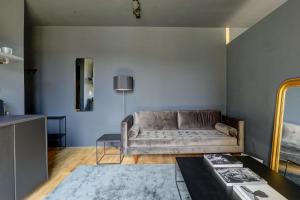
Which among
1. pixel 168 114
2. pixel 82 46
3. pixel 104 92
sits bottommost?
pixel 168 114

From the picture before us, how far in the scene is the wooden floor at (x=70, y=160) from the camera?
2.37 metres

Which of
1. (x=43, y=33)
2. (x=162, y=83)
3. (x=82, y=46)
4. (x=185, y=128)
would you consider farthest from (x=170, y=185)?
(x=43, y=33)

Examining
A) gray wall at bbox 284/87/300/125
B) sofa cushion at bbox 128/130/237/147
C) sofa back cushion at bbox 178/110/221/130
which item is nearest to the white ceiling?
gray wall at bbox 284/87/300/125

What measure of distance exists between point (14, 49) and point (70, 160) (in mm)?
2071

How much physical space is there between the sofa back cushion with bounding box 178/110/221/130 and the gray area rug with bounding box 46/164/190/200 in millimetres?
1137

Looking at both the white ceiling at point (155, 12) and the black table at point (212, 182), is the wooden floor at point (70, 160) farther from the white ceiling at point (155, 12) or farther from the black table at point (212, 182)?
the white ceiling at point (155, 12)

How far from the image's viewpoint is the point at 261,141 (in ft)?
9.67

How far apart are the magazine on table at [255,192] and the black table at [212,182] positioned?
6 cm

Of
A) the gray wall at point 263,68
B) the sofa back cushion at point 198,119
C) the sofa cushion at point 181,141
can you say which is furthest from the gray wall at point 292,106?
the sofa back cushion at point 198,119

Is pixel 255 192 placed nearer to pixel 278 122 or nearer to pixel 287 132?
pixel 287 132

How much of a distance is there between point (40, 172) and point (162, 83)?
2.91 metres

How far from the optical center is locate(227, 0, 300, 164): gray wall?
236 cm

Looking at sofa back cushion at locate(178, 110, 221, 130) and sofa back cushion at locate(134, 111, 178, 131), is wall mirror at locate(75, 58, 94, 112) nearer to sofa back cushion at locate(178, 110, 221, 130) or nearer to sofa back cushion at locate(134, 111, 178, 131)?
sofa back cushion at locate(134, 111, 178, 131)

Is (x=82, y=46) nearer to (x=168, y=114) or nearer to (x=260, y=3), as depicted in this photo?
(x=168, y=114)
